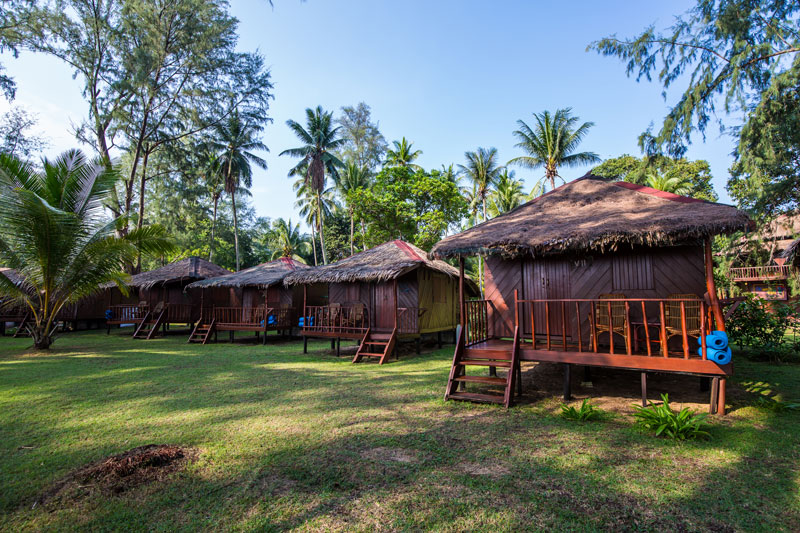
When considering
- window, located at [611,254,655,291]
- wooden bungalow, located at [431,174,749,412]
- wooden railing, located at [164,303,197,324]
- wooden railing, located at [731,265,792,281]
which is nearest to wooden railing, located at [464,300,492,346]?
wooden bungalow, located at [431,174,749,412]

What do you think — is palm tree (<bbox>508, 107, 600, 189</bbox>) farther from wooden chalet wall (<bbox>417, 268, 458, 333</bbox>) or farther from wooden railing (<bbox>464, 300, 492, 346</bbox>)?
wooden railing (<bbox>464, 300, 492, 346</bbox>)

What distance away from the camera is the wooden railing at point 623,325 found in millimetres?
5508

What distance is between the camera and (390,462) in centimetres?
390

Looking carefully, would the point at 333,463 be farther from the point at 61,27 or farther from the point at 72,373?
the point at 61,27

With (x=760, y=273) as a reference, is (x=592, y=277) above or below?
below

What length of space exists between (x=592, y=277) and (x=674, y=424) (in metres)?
3.45

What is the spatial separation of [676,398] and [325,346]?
36.3 ft

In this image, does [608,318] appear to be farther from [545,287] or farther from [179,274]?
[179,274]

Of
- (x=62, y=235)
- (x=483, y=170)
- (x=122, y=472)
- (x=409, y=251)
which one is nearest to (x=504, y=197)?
(x=483, y=170)

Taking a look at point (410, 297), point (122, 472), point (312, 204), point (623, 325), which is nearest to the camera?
point (122, 472)

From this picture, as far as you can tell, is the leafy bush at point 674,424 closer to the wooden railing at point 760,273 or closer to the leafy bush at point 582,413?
the leafy bush at point 582,413

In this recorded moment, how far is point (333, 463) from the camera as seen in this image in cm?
388

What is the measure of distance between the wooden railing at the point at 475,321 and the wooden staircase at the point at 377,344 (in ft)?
12.2

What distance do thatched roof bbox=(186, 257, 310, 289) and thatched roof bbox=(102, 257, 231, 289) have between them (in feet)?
4.52
